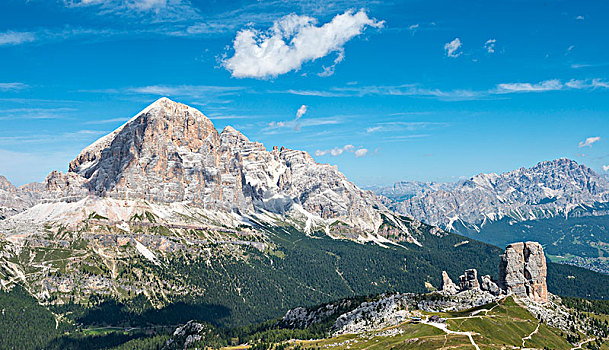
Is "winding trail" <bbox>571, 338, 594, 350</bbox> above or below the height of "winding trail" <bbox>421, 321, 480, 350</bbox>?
below

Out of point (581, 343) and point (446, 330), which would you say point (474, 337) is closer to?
point (446, 330)

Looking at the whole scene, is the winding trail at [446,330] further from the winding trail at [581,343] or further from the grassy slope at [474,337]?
the winding trail at [581,343]

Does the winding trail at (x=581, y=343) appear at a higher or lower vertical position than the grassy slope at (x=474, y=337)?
lower

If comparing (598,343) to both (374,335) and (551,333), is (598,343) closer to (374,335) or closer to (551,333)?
(551,333)

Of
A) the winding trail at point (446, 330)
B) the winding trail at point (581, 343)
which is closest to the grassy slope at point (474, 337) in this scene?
the winding trail at point (446, 330)

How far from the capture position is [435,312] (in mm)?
198750

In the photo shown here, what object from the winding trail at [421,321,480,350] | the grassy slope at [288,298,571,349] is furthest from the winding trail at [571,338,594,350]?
the winding trail at [421,321,480,350]

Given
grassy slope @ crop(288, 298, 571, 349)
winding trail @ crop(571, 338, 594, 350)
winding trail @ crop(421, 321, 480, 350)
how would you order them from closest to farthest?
winding trail @ crop(421, 321, 480, 350), grassy slope @ crop(288, 298, 571, 349), winding trail @ crop(571, 338, 594, 350)

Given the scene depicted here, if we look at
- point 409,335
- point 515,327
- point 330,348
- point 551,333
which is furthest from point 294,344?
point 551,333

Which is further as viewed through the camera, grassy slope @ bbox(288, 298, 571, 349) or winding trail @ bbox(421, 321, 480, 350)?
grassy slope @ bbox(288, 298, 571, 349)

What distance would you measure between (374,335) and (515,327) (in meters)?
54.0

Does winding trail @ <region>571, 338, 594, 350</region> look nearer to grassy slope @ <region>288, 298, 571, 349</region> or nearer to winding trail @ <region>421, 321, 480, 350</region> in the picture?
grassy slope @ <region>288, 298, 571, 349</region>

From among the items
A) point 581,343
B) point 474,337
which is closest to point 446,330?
point 474,337

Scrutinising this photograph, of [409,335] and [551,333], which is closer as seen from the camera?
[409,335]
